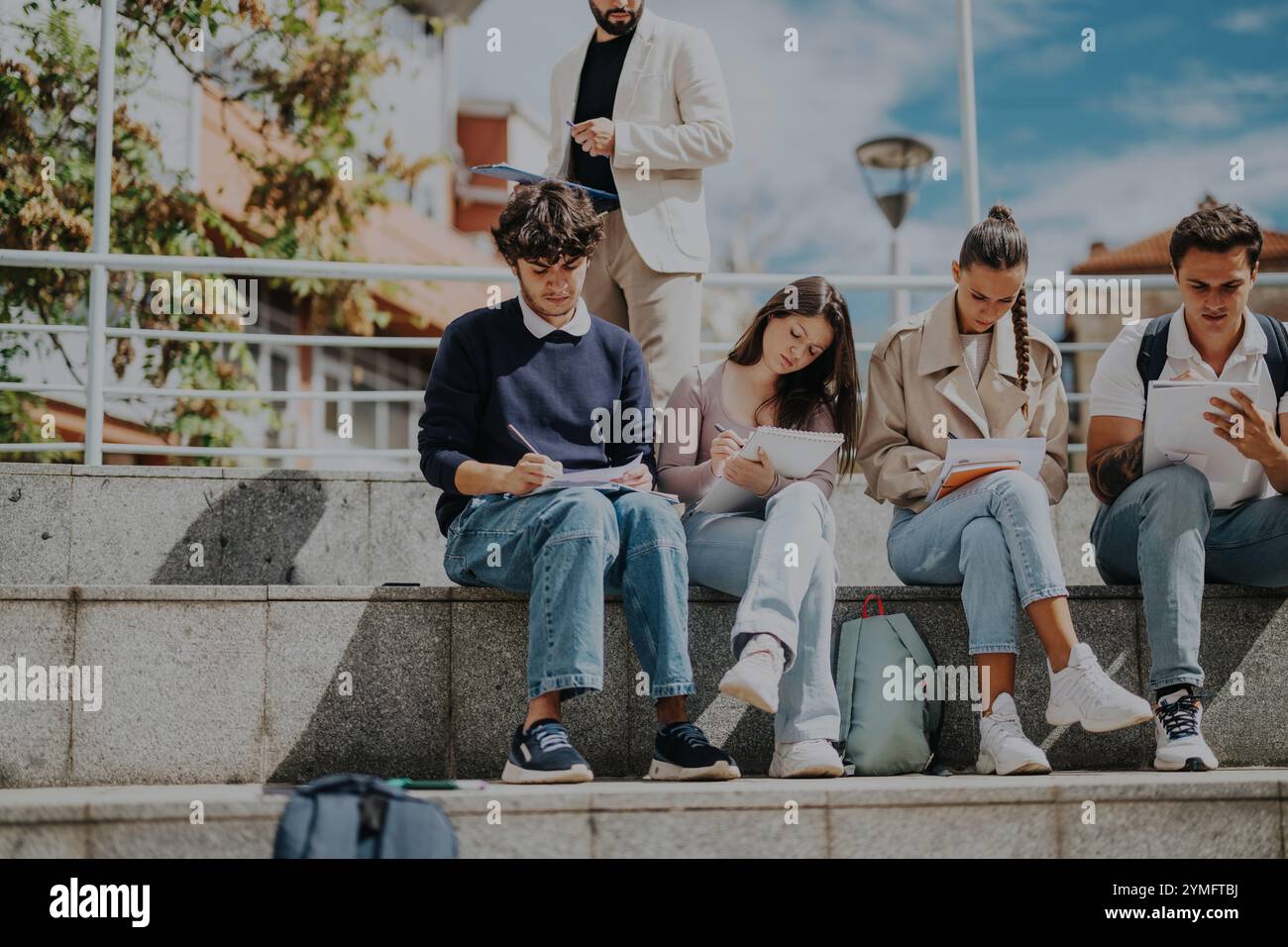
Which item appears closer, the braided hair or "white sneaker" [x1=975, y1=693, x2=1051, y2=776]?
"white sneaker" [x1=975, y1=693, x2=1051, y2=776]

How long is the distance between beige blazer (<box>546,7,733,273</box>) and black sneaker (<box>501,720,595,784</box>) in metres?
1.92

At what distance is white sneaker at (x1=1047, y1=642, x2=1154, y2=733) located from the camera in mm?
3719

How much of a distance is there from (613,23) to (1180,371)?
7.55 ft

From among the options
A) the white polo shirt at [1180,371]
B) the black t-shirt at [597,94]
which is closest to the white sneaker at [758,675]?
the white polo shirt at [1180,371]

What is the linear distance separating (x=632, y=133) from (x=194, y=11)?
458 cm

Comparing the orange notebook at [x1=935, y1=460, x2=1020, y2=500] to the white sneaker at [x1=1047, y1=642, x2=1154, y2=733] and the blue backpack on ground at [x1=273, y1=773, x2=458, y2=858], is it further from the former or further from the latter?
the blue backpack on ground at [x1=273, y1=773, x2=458, y2=858]

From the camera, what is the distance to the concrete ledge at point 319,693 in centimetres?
390

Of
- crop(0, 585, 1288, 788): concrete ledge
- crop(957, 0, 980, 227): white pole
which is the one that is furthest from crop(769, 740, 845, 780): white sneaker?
crop(957, 0, 980, 227): white pole

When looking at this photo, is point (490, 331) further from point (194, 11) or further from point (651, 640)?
point (194, 11)

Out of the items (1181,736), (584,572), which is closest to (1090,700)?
(1181,736)

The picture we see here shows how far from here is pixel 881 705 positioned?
13.0 ft
